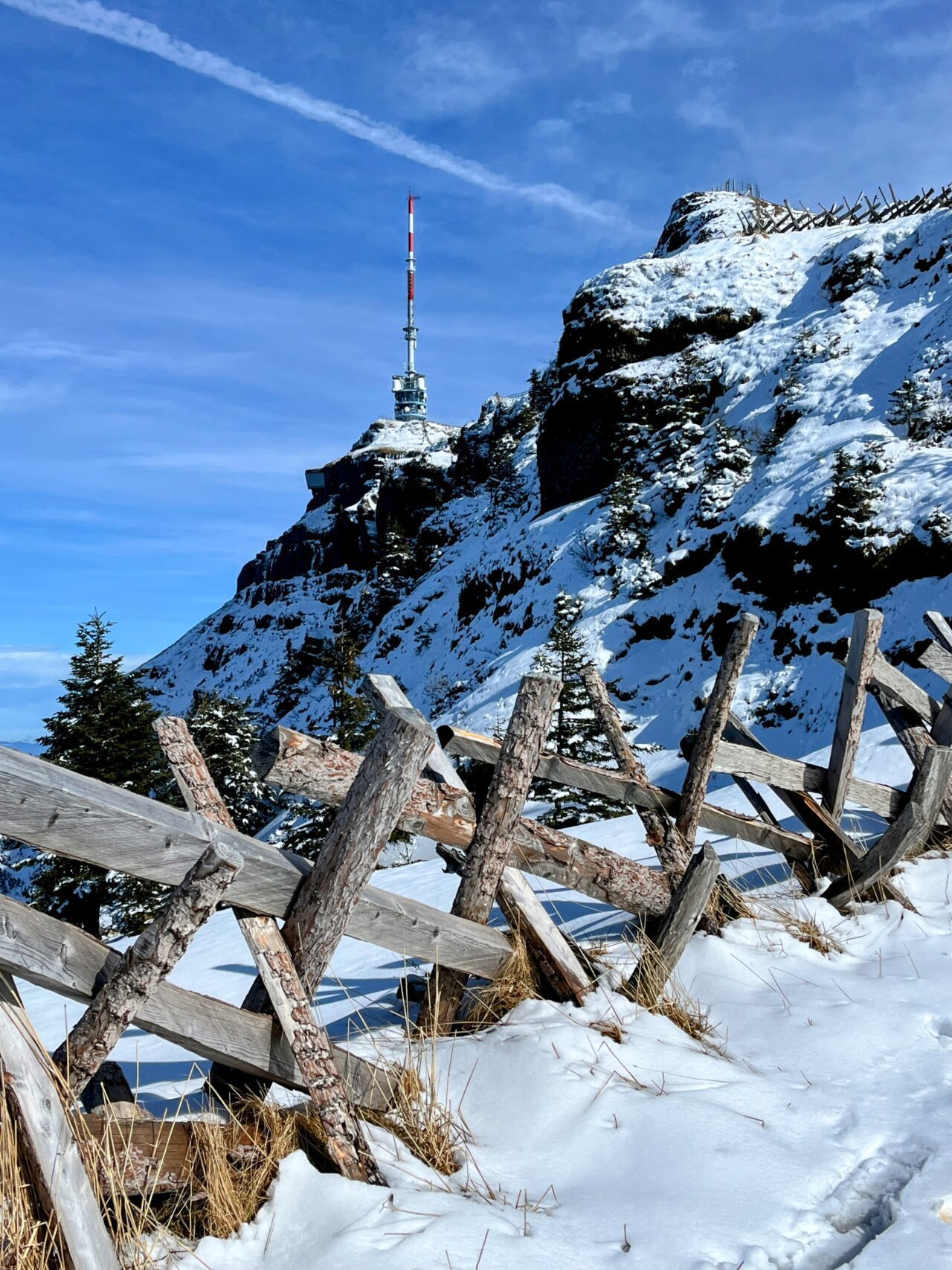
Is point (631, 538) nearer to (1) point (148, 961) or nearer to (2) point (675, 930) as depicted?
(2) point (675, 930)

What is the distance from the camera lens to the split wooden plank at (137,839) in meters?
2.23

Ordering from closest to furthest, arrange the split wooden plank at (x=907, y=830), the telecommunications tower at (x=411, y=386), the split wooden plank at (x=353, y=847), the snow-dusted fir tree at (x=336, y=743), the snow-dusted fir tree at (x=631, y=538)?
the split wooden plank at (x=353, y=847), the split wooden plank at (x=907, y=830), the snow-dusted fir tree at (x=336, y=743), the snow-dusted fir tree at (x=631, y=538), the telecommunications tower at (x=411, y=386)

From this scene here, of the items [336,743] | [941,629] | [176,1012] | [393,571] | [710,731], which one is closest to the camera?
[176,1012]

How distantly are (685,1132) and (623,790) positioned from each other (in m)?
1.81

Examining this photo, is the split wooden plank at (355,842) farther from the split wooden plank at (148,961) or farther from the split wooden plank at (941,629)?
the split wooden plank at (941,629)

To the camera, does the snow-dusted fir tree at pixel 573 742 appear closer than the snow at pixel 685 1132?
No

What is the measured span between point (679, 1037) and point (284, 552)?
62.4 m

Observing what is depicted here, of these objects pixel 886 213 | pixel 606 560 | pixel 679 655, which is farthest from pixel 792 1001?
pixel 886 213

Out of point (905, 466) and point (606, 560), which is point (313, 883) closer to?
point (905, 466)

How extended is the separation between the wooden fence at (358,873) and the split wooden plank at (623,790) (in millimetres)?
13

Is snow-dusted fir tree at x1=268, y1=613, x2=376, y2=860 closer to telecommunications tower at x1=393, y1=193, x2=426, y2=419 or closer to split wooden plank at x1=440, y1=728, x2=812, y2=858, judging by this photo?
split wooden plank at x1=440, y1=728, x2=812, y2=858

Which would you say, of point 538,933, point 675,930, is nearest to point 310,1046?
point 538,933

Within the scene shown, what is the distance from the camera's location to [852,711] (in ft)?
16.7

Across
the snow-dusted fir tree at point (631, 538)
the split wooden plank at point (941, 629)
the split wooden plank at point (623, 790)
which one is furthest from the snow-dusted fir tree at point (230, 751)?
the split wooden plank at point (623, 790)
